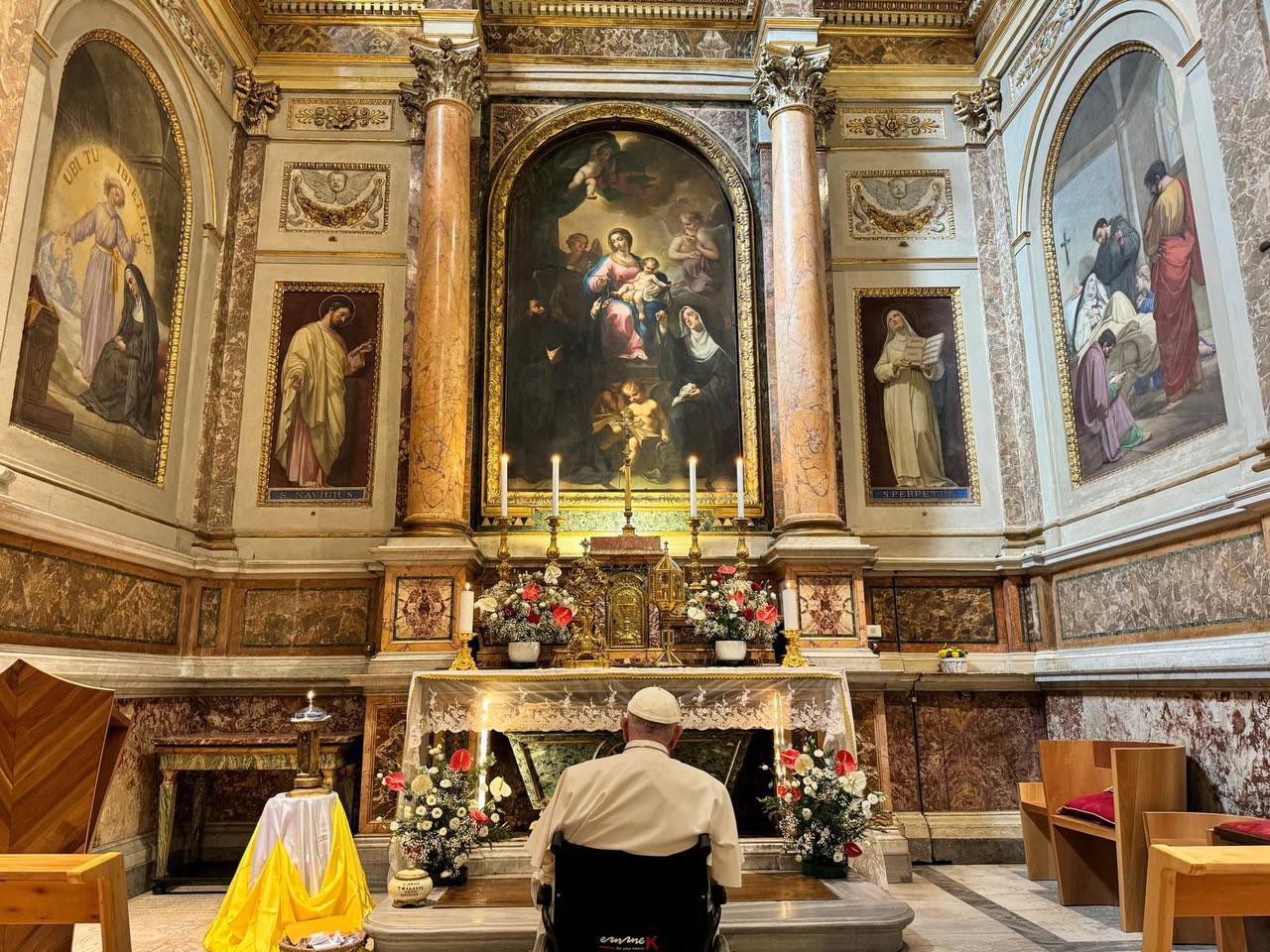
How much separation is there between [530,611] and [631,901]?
4424 millimetres

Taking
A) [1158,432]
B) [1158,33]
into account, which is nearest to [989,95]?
[1158,33]

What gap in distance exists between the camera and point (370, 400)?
905 centimetres

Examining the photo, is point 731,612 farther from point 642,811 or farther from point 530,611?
point 642,811

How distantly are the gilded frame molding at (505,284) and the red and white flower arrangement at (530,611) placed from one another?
153cm

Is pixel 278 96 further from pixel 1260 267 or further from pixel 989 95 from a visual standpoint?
pixel 1260 267

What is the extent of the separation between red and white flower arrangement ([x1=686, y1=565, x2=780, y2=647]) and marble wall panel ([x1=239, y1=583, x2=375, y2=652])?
10.6ft

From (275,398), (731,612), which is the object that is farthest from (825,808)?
(275,398)

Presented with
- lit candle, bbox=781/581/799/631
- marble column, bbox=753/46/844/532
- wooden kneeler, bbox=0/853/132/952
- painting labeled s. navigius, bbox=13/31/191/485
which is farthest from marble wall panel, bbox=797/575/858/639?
wooden kneeler, bbox=0/853/132/952

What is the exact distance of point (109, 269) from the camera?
7148 millimetres

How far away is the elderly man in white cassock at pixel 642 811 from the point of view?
3.12 metres

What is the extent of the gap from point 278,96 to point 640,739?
8.92m

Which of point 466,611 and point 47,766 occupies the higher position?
point 466,611

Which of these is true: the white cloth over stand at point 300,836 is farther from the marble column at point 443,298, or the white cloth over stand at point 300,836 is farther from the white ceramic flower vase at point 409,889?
the marble column at point 443,298

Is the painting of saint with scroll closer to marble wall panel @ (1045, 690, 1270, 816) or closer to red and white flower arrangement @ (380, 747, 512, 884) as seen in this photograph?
red and white flower arrangement @ (380, 747, 512, 884)
